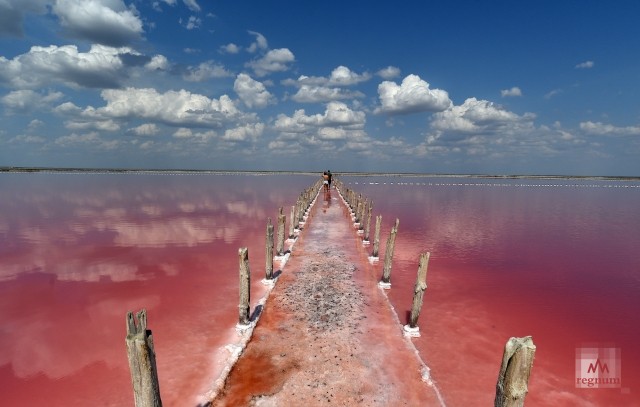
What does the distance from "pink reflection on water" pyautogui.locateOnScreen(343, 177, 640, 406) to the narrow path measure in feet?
2.76

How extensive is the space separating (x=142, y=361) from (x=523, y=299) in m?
13.4

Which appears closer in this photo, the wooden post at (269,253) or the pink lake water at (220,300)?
the pink lake water at (220,300)

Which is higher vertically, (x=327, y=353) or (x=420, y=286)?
(x=420, y=286)

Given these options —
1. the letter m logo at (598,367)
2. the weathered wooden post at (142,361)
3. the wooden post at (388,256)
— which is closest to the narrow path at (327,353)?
the wooden post at (388,256)

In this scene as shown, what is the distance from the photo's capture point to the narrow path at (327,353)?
23.0 feet

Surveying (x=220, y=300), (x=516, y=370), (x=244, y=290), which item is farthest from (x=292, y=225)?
(x=516, y=370)

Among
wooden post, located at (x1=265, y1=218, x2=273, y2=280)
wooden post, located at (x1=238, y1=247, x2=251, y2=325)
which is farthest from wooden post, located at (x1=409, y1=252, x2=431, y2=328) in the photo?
wooden post, located at (x1=265, y1=218, x2=273, y2=280)

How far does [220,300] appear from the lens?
12.6m

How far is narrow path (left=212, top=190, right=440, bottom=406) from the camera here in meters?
7.01

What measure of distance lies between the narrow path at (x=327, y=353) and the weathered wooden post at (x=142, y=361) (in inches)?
66.4

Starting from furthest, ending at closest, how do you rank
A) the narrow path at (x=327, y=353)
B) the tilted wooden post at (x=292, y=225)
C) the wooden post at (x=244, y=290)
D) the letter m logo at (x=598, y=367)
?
the tilted wooden post at (x=292, y=225) → the wooden post at (x=244, y=290) → the letter m logo at (x=598, y=367) → the narrow path at (x=327, y=353)

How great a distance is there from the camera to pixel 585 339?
1069cm

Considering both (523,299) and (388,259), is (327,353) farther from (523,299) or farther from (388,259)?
(523,299)

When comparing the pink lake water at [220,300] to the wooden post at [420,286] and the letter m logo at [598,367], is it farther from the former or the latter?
the wooden post at [420,286]
